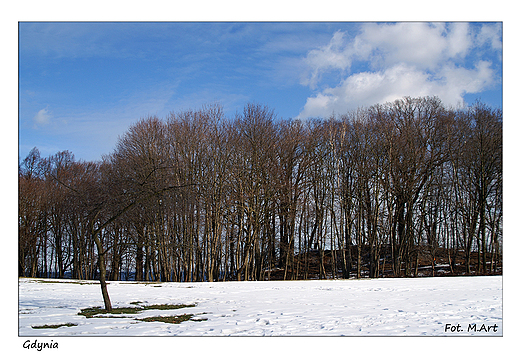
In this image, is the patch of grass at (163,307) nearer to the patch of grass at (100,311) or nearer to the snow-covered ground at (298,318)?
the patch of grass at (100,311)

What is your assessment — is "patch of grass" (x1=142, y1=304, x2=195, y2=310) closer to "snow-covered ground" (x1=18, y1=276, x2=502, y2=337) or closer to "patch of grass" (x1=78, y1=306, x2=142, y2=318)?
"patch of grass" (x1=78, y1=306, x2=142, y2=318)

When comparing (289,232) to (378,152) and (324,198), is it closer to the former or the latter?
(324,198)

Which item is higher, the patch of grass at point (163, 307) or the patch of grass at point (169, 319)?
the patch of grass at point (169, 319)

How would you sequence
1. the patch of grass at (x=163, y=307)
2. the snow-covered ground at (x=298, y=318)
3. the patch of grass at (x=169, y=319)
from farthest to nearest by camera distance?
the patch of grass at (x=163, y=307), the patch of grass at (x=169, y=319), the snow-covered ground at (x=298, y=318)

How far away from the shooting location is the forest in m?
24.6

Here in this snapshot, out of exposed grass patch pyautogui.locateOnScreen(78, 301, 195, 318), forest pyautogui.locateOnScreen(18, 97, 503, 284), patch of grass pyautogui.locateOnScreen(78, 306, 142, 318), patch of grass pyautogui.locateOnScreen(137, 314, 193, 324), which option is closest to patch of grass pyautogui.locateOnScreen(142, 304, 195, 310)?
exposed grass patch pyautogui.locateOnScreen(78, 301, 195, 318)

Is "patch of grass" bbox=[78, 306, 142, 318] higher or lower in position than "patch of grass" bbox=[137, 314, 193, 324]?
lower

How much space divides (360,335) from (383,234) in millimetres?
21819

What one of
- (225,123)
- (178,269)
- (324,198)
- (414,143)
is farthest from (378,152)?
(178,269)

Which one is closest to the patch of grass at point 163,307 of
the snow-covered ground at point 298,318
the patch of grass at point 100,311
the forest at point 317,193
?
the patch of grass at point 100,311

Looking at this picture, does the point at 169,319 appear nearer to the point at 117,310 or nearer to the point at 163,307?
the point at 117,310

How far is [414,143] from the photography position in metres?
25.9

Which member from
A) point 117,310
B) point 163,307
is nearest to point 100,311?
point 117,310

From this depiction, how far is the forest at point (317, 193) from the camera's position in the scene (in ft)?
80.6
